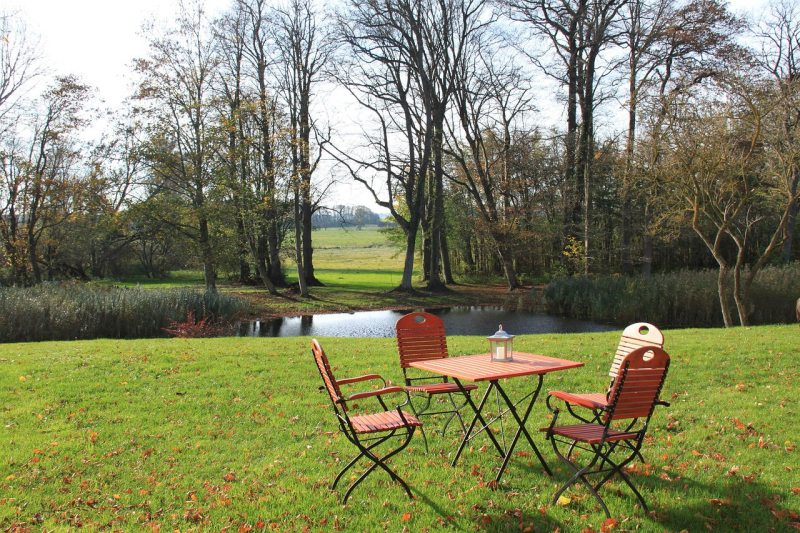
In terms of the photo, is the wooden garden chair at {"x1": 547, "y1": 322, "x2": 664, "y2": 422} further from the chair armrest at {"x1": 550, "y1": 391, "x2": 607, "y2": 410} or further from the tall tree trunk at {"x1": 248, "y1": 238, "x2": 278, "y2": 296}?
the tall tree trunk at {"x1": 248, "y1": 238, "x2": 278, "y2": 296}

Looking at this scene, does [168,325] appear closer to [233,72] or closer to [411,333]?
[411,333]

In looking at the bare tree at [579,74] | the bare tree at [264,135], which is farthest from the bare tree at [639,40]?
the bare tree at [264,135]

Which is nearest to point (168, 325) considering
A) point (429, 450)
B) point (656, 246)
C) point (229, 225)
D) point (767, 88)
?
point (229, 225)

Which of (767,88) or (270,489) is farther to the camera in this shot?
(767,88)

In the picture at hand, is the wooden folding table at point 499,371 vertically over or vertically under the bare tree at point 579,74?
under

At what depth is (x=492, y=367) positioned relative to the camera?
14.4ft

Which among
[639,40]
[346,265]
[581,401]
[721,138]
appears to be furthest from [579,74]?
[346,265]

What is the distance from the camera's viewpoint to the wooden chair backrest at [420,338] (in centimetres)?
573

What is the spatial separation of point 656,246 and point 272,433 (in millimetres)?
28022

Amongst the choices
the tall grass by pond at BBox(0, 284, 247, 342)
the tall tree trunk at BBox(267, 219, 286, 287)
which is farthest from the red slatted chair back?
the tall tree trunk at BBox(267, 219, 286, 287)

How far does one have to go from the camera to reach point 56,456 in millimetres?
4840

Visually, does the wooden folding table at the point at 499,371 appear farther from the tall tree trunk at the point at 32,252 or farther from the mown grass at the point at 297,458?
the tall tree trunk at the point at 32,252

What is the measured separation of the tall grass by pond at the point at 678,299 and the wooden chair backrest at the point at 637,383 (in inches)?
594

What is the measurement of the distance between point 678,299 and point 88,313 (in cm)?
1730
